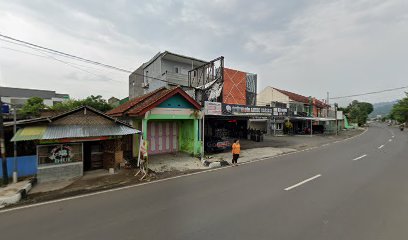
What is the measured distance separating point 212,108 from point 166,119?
3.33 meters

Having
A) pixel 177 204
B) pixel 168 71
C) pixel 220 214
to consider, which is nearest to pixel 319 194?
pixel 220 214

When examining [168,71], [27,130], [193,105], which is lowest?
[27,130]

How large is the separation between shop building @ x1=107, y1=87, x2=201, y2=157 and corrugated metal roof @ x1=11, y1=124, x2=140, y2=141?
1.75 metres

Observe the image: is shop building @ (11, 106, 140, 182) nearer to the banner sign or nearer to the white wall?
the banner sign

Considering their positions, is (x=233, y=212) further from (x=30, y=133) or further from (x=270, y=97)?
(x=270, y=97)

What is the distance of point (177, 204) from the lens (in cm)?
640

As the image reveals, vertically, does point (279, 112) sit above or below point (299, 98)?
below

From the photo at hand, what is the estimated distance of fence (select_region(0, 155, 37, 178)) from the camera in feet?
30.9

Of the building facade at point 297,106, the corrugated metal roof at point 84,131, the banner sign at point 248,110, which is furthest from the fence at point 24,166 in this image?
the building facade at point 297,106

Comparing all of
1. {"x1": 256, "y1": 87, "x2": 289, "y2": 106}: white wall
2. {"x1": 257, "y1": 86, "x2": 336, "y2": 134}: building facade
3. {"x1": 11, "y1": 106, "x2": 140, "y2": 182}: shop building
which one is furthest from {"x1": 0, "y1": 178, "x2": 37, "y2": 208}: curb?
{"x1": 256, "y1": 87, "x2": 289, "y2": 106}: white wall

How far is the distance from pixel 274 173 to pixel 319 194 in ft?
10.3

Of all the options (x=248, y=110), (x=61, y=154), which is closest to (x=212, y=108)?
(x=248, y=110)

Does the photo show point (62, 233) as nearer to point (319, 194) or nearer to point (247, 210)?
point (247, 210)

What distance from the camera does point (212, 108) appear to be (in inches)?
601
